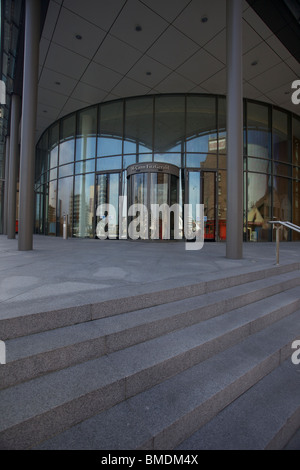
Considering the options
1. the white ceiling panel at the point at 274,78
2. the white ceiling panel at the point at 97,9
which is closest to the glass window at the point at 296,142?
the white ceiling panel at the point at 274,78

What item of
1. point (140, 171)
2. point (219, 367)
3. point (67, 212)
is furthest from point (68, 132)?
point (219, 367)

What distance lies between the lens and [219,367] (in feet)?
6.19

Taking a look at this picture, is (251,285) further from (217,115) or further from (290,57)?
(217,115)

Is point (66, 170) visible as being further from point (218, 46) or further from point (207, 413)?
point (207, 413)

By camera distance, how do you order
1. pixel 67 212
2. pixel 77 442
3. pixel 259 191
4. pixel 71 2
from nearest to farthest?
pixel 77 442 < pixel 71 2 < pixel 259 191 < pixel 67 212

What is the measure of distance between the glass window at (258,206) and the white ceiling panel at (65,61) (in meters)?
9.23

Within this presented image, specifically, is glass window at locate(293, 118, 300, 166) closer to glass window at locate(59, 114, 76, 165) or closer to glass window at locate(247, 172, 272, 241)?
glass window at locate(247, 172, 272, 241)

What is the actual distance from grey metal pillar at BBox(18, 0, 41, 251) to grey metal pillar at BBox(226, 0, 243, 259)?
190 inches

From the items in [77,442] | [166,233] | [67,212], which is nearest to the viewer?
[77,442]

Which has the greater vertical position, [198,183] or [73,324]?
[198,183]

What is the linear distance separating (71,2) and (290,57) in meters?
7.85

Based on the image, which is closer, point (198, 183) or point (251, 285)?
point (251, 285)

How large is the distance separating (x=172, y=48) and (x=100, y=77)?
11.3ft

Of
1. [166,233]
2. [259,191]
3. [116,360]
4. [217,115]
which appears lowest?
[116,360]
